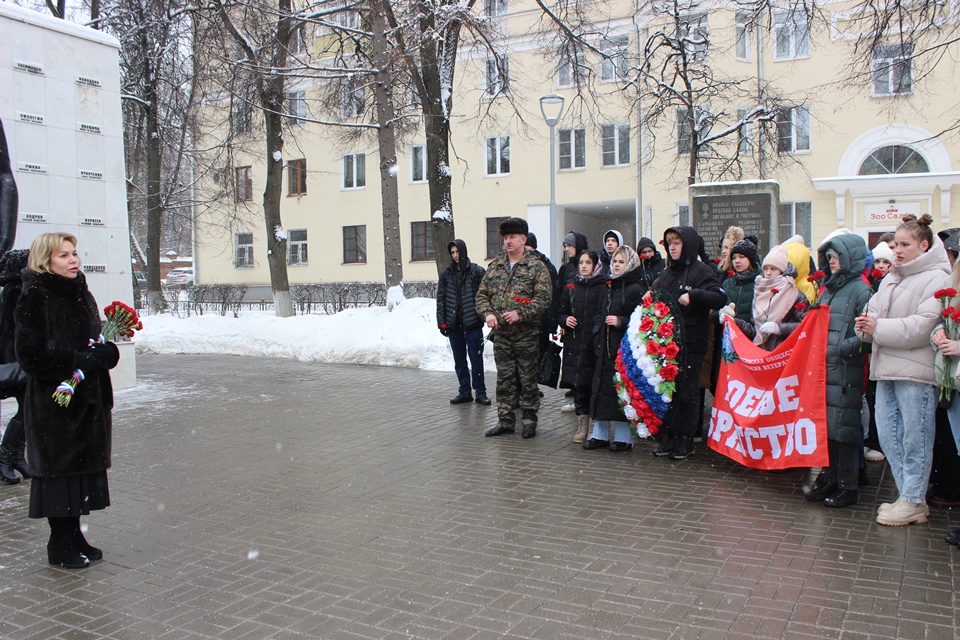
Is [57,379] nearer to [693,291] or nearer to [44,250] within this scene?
[44,250]

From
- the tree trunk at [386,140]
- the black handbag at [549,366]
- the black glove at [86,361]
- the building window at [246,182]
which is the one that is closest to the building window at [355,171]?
the building window at [246,182]

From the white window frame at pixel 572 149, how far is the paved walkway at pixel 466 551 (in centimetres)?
2439

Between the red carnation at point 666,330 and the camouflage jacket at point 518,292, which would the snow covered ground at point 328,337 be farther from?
the red carnation at point 666,330

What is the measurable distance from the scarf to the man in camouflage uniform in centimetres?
215

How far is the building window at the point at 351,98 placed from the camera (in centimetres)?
1765

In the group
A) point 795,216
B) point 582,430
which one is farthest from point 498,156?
point 582,430

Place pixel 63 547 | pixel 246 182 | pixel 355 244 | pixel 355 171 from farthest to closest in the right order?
1. pixel 246 182
2. pixel 355 244
3. pixel 355 171
4. pixel 63 547

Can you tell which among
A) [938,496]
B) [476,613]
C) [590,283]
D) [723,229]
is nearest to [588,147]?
[723,229]

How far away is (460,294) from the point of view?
1016 centimetres

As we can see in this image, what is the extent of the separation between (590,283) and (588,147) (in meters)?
24.2

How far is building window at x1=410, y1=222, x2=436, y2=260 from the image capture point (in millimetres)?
34375

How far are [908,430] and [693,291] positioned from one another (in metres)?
2.18

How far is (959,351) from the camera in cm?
466

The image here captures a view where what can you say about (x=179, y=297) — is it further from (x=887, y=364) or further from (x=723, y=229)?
(x=887, y=364)
